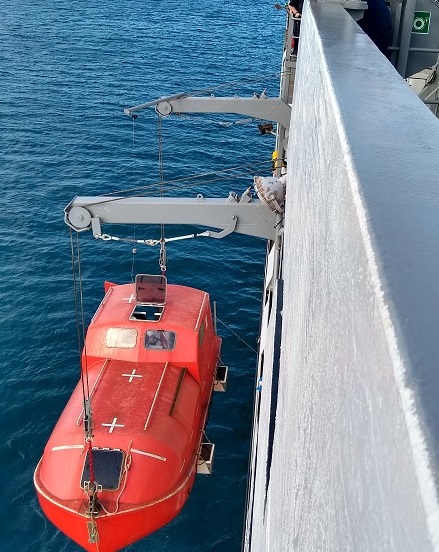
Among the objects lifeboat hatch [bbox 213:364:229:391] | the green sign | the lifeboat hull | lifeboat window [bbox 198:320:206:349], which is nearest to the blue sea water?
lifeboat hatch [bbox 213:364:229:391]

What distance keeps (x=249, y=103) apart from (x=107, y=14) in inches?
1766

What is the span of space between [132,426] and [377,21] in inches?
303

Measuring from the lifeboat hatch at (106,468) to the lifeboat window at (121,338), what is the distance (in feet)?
9.53

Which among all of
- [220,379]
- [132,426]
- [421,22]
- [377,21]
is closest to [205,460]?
[132,426]

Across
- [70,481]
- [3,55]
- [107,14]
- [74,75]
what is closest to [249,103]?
[70,481]

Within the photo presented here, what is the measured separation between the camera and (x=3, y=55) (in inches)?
1565

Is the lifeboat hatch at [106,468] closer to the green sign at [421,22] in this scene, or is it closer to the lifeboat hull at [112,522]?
the lifeboat hull at [112,522]

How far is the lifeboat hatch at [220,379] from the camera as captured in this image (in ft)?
47.8

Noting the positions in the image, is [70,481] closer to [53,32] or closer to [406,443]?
[406,443]

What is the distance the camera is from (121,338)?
1289cm

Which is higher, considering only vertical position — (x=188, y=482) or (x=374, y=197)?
(x=374, y=197)

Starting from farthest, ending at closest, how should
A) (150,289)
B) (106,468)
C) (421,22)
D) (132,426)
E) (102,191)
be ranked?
(102,191) → (150,289) → (132,426) → (106,468) → (421,22)

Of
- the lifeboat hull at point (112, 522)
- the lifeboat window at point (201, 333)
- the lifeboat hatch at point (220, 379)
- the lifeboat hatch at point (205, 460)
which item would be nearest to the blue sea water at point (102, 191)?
the lifeboat hatch at point (220, 379)

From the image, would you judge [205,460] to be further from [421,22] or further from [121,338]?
[421,22]
